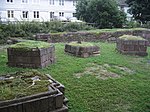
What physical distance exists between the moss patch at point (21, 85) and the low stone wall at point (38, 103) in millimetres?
95

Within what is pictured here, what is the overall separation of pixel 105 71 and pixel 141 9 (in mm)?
14780

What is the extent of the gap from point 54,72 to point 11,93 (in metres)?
2.88

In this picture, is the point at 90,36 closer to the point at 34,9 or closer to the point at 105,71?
the point at 105,71

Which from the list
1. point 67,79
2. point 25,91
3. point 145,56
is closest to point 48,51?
point 67,79

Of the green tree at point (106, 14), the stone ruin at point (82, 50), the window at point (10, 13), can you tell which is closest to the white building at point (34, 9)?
the window at point (10, 13)

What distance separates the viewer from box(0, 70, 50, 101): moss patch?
10.7ft

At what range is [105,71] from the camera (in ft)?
21.1

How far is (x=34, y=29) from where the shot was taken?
13.1 m

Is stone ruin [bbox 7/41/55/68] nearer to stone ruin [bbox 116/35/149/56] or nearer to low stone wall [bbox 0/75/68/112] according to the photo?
low stone wall [bbox 0/75/68/112]

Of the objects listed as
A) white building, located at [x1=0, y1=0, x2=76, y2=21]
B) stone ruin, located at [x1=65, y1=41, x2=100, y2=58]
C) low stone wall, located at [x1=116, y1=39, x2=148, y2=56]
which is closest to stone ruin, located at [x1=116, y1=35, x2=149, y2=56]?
low stone wall, located at [x1=116, y1=39, x2=148, y2=56]

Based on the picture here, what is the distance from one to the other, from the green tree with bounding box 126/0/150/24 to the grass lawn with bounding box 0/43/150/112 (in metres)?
12.7

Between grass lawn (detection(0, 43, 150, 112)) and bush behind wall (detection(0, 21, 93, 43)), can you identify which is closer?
grass lawn (detection(0, 43, 150, 112))

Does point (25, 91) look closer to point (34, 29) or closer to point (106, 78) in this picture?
point (106, 78)

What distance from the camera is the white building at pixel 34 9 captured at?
29.9 m
